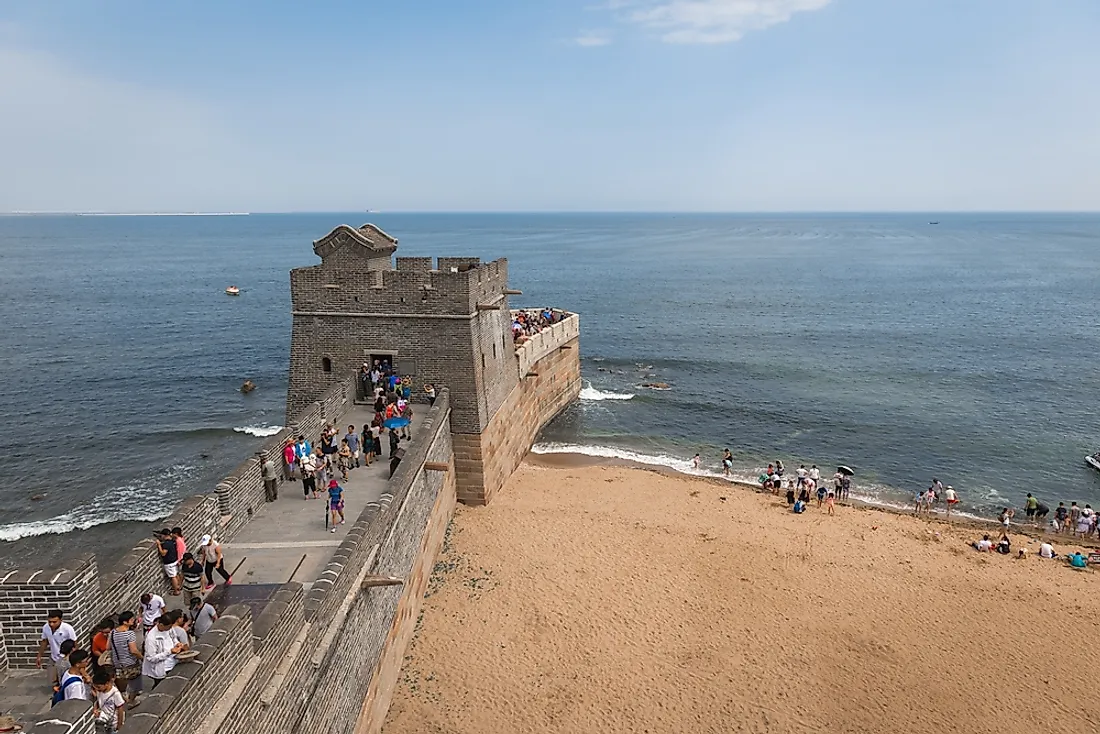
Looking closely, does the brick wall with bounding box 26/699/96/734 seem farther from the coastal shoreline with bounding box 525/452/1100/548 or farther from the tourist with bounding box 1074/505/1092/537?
the tourist with bounding box 1074/505/1092/537

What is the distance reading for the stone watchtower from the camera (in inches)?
819

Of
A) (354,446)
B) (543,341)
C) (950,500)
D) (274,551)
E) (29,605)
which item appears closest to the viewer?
(29,605)

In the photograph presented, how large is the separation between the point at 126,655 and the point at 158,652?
743 mm

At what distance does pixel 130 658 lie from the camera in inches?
337

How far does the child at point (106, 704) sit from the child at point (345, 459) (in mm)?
8918

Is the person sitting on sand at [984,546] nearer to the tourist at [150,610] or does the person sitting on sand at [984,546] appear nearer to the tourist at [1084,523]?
the tourist at [1084,523]

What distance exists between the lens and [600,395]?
4181 centimetres

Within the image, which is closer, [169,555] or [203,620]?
[203,620]

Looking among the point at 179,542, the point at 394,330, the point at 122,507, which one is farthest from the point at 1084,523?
the point at 122,507

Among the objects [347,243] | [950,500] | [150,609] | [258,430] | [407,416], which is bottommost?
[950,500]

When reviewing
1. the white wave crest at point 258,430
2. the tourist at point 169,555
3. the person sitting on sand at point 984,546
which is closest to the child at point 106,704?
the tourist at point 169,555

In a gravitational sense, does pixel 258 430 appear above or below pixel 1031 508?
above

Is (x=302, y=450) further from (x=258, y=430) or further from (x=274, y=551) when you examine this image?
(x=258, y=430)

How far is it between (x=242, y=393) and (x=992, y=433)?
41034 millimetres
